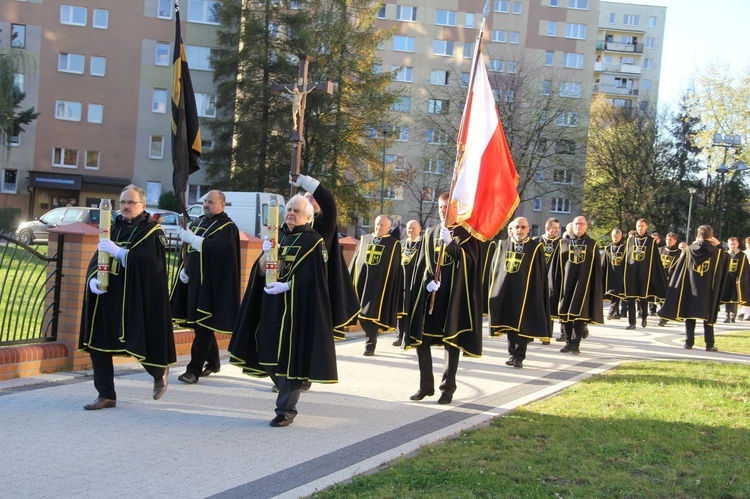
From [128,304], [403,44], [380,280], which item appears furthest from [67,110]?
[128,304]

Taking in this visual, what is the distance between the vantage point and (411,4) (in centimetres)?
6359

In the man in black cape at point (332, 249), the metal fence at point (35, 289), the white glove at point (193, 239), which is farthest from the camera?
the metal fence at point (35, 289)

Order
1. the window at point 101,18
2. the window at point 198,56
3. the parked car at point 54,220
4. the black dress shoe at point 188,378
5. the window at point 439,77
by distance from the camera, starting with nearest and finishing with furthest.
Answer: the black dress shoe at point 188,378 → the parked car at point 54,220 → the window at point 101,18 → the window at point 198,56 → the window at point 439,77

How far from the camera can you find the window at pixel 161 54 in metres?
50.9

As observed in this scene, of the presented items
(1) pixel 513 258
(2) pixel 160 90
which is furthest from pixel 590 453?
(2) pixel 160 90

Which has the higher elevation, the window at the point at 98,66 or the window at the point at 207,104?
the window at the point at 98,66

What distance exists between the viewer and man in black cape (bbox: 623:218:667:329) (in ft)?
61.5

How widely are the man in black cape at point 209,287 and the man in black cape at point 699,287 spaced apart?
901cm

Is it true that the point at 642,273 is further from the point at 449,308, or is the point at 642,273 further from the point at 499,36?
the point at 499,36

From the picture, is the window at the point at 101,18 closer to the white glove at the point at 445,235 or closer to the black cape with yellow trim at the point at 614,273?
the black cape with yellow trim at the point at 614,273

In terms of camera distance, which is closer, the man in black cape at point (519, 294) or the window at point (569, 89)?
the man in black cape at point (519, 294)

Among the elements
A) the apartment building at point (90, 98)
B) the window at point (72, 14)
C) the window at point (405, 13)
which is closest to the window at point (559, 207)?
the window at point (405, 13)

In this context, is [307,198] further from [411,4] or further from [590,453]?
[411,4]

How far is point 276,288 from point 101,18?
48.2 m
